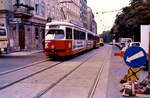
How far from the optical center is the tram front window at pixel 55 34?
55.5ft

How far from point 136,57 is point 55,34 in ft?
37.7

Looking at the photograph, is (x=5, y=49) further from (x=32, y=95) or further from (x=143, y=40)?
(x=32, y=95)

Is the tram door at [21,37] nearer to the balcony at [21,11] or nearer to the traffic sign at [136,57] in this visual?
the balcony at [21,11]

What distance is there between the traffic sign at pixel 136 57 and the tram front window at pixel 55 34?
11.0m

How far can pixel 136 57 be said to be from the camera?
6180mm

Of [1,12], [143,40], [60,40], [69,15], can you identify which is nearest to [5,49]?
[60,40]

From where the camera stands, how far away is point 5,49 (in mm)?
20969

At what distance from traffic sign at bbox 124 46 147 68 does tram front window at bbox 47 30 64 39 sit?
1098cm

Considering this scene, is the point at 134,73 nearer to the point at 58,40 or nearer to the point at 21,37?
the point at 58,40

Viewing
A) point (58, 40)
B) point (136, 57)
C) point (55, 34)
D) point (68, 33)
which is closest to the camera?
point (136, 57)

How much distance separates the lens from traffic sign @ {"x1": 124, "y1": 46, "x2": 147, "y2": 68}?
614 cm

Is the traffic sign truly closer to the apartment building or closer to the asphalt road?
the asphalt road

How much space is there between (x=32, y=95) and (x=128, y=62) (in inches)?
117

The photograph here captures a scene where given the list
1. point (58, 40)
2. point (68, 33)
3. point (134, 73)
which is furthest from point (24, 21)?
point (134, 73)
